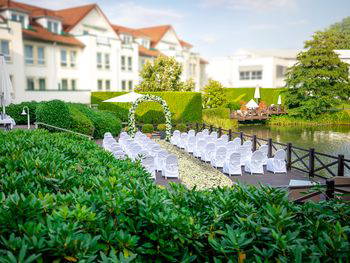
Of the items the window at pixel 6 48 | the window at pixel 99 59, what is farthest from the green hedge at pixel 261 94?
the window at pixel 6 48

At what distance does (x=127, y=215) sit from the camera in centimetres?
399

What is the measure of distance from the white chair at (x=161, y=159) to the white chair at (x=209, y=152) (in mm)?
2898

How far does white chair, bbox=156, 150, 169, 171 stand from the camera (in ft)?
45.6

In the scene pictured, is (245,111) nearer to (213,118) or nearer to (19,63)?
(213,118)

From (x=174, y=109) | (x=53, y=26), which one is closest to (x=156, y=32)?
(x=53, y=26)

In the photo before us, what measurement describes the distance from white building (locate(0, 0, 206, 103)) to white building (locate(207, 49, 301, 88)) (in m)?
16.2

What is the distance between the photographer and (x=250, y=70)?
58.3m

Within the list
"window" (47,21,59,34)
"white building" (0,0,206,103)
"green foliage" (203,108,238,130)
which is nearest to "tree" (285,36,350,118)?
"green foliage" (203,108,238,130)

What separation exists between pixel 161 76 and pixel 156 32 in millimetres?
22440

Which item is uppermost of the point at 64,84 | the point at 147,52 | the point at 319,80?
the point at 147,52

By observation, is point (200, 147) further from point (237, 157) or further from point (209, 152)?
point (237, 157)

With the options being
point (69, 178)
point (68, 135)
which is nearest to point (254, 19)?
point (68, 135)

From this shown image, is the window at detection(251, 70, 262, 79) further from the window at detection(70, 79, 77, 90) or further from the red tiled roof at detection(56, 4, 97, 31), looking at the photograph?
the window at detection(70, 79, 77, 90)

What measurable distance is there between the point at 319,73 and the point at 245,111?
1038 centimetres
